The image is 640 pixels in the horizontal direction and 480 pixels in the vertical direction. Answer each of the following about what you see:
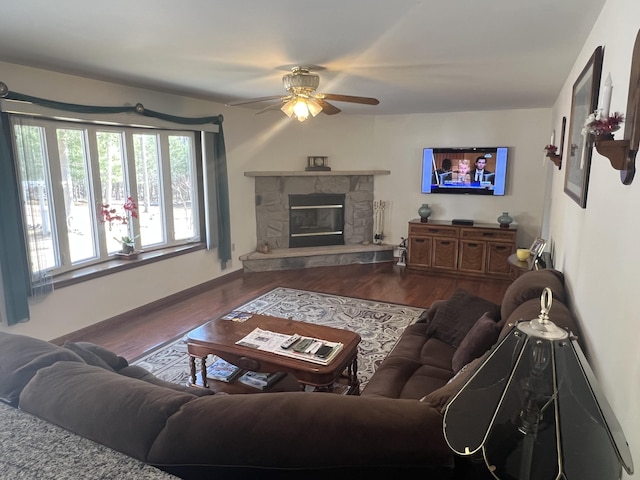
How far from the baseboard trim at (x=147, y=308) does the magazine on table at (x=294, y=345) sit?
74.8 inches

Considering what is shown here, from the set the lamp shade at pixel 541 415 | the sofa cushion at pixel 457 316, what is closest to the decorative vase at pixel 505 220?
the sofa cushion at pixel 457 316

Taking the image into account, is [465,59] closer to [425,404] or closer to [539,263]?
[539,263]

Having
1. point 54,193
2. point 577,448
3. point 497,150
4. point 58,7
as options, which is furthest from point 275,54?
point 497,150

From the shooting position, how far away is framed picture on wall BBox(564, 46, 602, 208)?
1.94 m

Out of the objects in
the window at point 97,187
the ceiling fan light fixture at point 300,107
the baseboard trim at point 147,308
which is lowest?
the baseboard trim at point 147,308

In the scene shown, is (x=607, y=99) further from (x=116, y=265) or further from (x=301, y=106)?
(x=116, y=265)

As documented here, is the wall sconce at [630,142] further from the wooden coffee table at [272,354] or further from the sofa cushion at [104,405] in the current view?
the wooden coffee table at [272,354]

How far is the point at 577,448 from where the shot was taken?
77cm

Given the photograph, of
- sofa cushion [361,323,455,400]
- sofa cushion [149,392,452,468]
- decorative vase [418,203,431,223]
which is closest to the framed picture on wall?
sofa cushion [361,323,455,400]

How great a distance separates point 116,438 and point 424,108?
5372 millimetres

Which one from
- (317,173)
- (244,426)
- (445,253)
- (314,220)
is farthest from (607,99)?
(314,220)

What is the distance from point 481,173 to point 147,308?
4.64 meters

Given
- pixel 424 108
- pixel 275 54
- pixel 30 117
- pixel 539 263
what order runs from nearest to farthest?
1. pixel 275 54
2. pixel 30 117
3. pixel 539 263
4. pixel 424 108

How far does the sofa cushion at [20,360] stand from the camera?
148 cm
